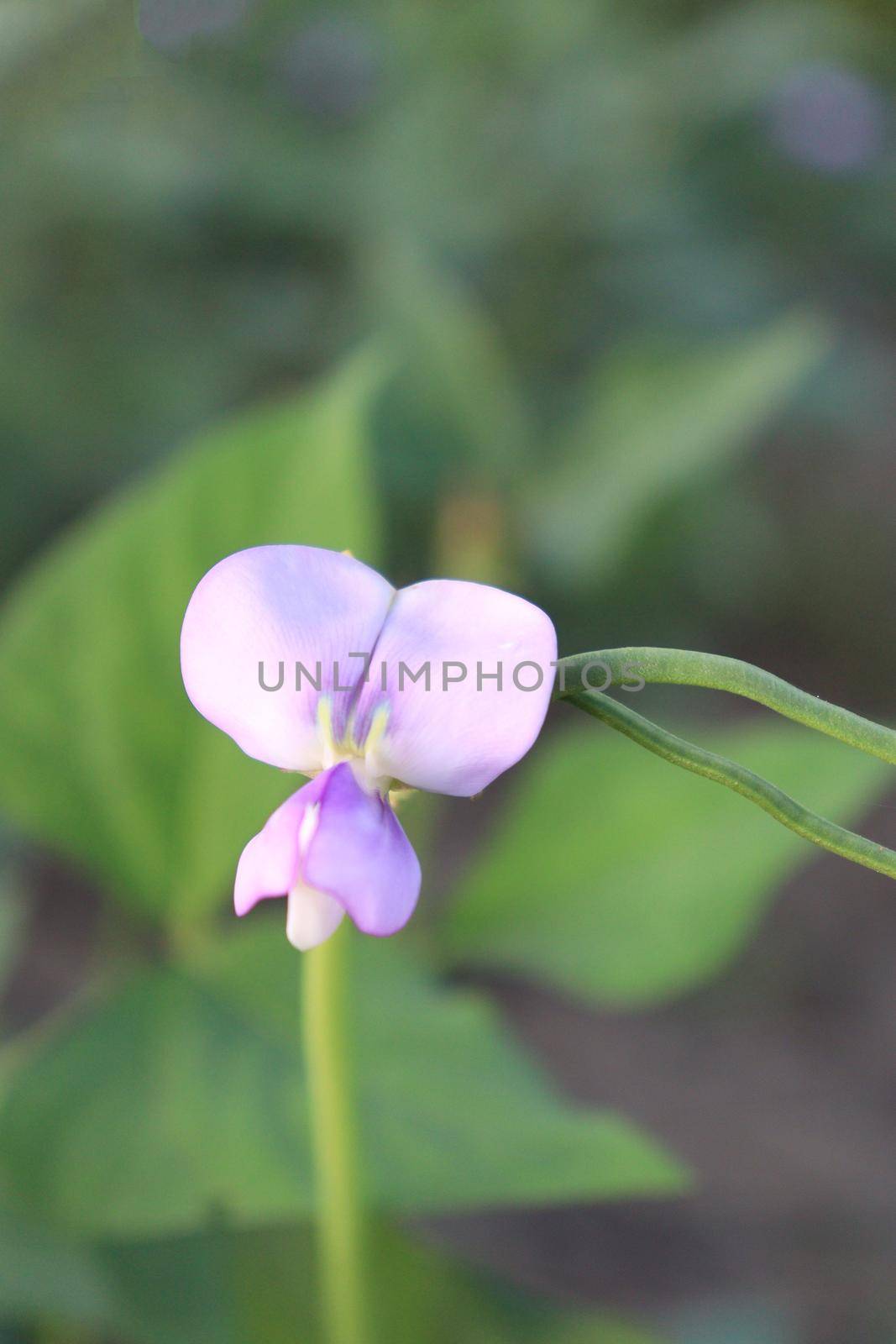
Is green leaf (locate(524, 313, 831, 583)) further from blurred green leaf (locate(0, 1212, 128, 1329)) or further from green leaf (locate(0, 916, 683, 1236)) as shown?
blurred green leaf (locate(0, 1212, 128, 1329))

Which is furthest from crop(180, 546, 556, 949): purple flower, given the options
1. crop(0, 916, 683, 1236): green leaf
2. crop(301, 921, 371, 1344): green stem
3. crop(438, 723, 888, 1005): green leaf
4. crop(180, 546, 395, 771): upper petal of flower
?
crop(438, 723, 888, 1005): green leaf

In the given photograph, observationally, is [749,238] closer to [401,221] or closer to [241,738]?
[401,221]

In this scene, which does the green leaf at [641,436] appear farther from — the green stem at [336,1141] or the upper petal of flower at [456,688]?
the upper petal of flower at [456,688]

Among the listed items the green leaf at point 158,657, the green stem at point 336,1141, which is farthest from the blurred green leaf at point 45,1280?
the green leaf at point 158,657

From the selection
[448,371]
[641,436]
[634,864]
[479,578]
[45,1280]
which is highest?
[448,371]

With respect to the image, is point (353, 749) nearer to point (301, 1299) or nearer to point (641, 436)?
point (301, 1299)

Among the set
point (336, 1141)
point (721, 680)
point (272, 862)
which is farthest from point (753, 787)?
point (336, 1141)

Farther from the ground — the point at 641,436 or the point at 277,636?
the point at 641,436

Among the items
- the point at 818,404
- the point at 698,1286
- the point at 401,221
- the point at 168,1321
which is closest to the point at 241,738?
the point at 168,1321
